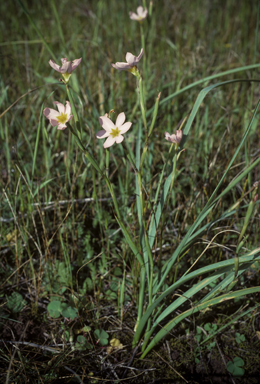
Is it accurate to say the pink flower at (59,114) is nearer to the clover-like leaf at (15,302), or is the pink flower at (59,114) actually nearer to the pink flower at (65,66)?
the pink flower at (65,66)

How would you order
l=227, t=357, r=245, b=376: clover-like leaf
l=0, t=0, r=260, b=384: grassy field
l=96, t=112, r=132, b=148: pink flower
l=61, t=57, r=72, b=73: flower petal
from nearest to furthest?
1. l=61, t=57, r=72, b=73: flower petal
2. l=96, t=112, r=132, b=148: pink flower
3. l=0, t=0, r=260, b=384: grassy field
4. l=227, t=357, r=245, b=376: clover-like leaf

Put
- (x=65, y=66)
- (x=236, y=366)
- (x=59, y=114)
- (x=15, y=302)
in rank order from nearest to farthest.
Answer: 1. (x=65, y=66)
2. (x=59, y=114)
3. (x=236, y=366)
4. (x=15, y=302)

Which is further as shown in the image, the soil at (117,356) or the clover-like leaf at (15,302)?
the clover-like leaf at (15,302)

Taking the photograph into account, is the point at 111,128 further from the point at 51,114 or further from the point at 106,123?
the point at 51,114

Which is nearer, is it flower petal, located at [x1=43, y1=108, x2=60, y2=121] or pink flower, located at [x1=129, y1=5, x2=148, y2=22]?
flower petal, located at [x1=43, y1=108, x2=60, y2=121]

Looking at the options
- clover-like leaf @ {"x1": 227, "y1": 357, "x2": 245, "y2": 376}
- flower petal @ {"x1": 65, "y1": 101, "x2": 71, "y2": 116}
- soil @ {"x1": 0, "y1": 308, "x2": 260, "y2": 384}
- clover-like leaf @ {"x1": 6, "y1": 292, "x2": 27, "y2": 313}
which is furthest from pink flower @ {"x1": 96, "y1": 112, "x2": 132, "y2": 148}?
clover-like leaf @ {"x1": 227, "y1": 357, "x2": 245, "y2": 376}

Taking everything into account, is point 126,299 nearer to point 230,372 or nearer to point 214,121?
point 230,372

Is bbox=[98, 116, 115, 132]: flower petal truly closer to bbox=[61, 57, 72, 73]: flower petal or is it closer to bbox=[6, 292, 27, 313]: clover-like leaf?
bbox=[61, 57, 72, 73]: flower petal

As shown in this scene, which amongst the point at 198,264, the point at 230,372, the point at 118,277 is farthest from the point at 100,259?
the point at 230,372

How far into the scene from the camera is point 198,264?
143 cm

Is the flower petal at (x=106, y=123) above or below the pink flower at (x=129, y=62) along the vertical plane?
below

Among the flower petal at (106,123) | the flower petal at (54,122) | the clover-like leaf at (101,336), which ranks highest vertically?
the flower petal at (54,122)

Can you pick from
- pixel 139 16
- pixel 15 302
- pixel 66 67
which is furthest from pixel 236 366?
pixel 139 16

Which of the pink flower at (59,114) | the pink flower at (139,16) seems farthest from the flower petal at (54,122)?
the pink flower at (139,16)
